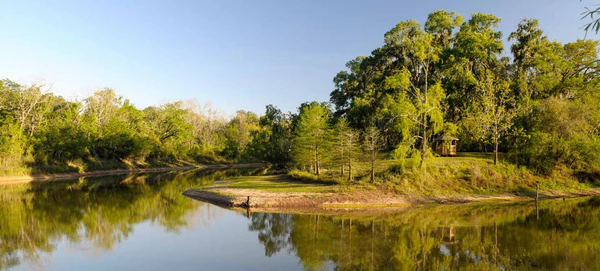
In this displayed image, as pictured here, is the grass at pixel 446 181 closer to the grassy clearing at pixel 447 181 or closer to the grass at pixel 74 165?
the grassy clearing at pixel 447 181

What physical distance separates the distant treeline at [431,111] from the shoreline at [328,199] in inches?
153

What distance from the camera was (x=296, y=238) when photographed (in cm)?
2238

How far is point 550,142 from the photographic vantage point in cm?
4225

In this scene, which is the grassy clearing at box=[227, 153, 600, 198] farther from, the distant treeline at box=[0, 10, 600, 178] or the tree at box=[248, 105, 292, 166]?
the tree at box=[248, 105, 292, 166]

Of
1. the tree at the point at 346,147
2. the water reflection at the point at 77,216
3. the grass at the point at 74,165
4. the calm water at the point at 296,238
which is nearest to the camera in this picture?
the calm water at the point at 296,238

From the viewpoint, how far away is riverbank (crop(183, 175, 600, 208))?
33.5 meters

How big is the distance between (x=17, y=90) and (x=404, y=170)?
258ft

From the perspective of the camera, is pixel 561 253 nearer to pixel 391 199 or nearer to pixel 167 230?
pixel 391 199

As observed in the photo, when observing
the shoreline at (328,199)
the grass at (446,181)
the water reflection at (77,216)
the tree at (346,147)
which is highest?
the tree at (346,147)

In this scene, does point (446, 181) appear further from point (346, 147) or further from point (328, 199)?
point (328, 199)

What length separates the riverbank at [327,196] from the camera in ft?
110

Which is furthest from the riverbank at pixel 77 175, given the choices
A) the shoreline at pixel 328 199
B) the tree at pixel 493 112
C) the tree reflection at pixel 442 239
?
the tree at pixel 493 112

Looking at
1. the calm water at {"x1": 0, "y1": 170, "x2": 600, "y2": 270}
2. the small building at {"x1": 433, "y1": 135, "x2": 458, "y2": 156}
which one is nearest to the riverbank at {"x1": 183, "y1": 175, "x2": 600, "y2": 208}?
the calm water at {"x1": 0, "y1": 170, "x2": 600, "y2": 270}

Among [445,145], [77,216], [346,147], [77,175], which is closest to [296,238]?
[346,147]
